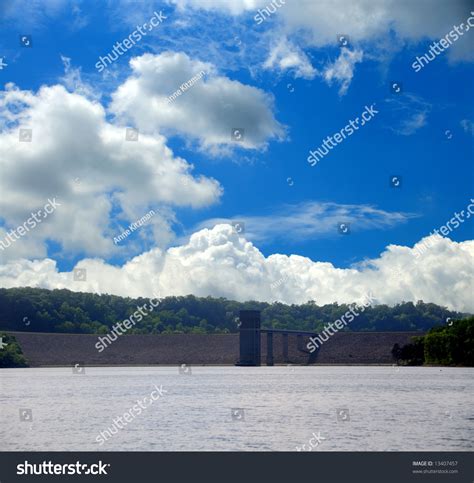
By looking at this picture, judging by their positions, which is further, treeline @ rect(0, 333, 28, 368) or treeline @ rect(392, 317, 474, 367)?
treeline @ rect(0, 333, 28, 368)

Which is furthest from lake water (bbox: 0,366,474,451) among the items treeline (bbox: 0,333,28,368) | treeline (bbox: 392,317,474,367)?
treeline (bbox: 0,333,28,368)

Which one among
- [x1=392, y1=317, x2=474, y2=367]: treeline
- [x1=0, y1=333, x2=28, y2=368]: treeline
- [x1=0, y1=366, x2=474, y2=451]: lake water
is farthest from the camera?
[x1=0, y1=333, x2=28, y2=368]: treeline

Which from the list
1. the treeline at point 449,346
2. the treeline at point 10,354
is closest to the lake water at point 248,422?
the treeline at point 449,346

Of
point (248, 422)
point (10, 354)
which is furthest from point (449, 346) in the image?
point (248, 422)

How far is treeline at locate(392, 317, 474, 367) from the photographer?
136 m

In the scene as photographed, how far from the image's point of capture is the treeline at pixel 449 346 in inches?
5344

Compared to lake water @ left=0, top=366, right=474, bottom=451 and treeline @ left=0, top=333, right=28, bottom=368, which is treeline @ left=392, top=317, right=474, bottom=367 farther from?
treeline @ left=0, top=333, right=28, bottom=368

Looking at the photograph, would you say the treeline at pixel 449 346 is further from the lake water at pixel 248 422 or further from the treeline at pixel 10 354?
the treeline at pixel 10 354

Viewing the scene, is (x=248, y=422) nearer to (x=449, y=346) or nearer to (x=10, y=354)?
(x=449, y=346)

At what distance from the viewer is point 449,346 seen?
142m

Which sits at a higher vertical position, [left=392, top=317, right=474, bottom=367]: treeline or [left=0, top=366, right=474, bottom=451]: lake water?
[left=392, top=317, right=474, bottom=367]: treeline
